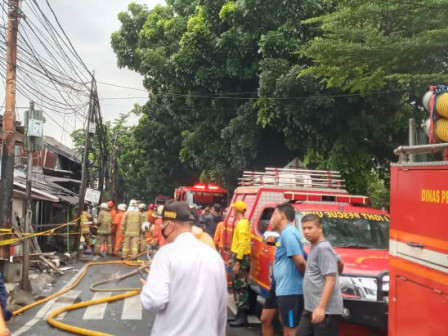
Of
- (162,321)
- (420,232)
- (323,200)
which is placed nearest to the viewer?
(162,321)

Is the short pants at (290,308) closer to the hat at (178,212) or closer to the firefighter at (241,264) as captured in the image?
the firefighter at (241,264)

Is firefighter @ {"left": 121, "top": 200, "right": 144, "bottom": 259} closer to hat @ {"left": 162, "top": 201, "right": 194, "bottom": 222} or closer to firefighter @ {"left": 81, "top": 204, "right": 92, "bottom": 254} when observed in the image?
firefighter @ {"left": 81, "top": 204, "right": 92, "bottom": 254}

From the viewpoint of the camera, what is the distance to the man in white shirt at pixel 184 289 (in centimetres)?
304

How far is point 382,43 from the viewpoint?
29.7 ft

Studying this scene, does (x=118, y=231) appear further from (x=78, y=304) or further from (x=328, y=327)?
(x=328, y=327)

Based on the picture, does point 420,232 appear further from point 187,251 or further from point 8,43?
point 8,43

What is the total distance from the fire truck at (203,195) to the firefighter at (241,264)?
13.4 m

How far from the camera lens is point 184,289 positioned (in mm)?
3070

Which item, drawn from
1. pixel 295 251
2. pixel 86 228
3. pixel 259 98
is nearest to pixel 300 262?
pixel 295 251

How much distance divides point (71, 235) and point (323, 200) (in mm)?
11519

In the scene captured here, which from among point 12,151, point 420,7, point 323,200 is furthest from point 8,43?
point 420,7

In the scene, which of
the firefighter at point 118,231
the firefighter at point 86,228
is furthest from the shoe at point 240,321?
the firefighter at point 86,228

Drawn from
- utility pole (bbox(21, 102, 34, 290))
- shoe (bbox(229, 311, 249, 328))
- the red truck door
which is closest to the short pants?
the red truck door

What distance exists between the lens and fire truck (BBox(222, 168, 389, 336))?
548 cm
